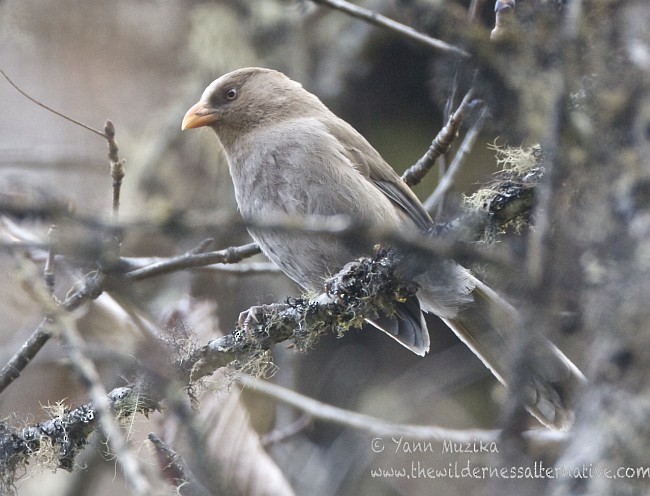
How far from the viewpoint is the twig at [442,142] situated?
3854 millimetres

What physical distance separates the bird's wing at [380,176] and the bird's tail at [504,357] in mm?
555

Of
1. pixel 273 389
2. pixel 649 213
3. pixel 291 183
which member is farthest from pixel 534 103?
pixel 273 389

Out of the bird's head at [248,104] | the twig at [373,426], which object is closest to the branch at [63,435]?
the twig at [373,426]

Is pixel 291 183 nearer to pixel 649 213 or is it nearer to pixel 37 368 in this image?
pixel 649 213

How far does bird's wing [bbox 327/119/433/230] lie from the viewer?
4.59 m

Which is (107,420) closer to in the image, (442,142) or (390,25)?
(442,142)

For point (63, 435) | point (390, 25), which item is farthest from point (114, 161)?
point (390, 25)

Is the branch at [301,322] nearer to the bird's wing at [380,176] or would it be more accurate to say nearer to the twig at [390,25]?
the bird's wing at [380,176]

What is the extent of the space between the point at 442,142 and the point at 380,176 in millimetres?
605

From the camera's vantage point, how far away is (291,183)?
4273mm

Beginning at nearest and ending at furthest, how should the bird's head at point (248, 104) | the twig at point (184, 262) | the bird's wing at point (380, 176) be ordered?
1. the twig at point (184, 262)
2. the bird's wing at point (380, 176)
3. the bird's head at point (248, 104)

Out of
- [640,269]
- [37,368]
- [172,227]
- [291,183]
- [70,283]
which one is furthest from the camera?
[37,368]

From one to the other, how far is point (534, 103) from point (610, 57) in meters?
0.30

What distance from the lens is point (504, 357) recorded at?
14.1ft
